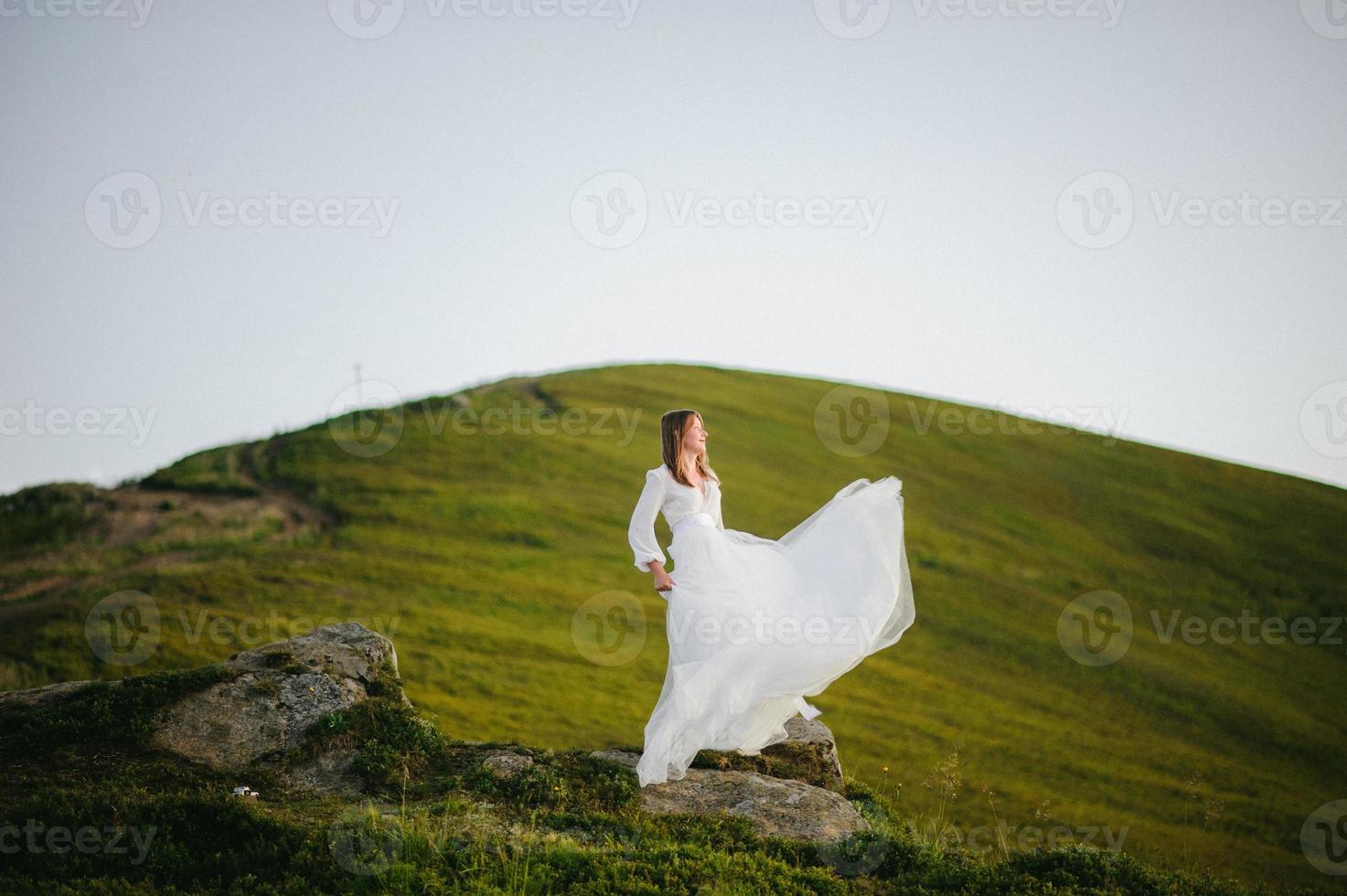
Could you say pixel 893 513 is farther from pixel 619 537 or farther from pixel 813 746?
pixel 619 537

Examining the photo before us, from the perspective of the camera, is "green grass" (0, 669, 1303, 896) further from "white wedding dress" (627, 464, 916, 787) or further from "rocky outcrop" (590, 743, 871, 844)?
"white wedding dress" (627, 464, 916, 787)

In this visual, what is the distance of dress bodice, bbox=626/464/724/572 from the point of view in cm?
1128

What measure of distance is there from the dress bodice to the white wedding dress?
0.02m

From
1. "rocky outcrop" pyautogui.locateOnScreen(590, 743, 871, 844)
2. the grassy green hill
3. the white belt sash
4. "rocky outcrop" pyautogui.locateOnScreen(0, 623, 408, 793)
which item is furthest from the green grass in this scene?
the grassy green hill

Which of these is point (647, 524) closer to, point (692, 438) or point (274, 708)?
point (692, 438)

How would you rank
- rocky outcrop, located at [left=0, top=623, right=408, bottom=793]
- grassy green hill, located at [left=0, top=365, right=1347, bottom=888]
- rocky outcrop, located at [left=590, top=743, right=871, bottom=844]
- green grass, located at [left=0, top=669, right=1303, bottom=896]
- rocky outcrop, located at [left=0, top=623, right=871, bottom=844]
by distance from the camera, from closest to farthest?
green grass, located at [left=0, top=669, right=1303, bottom=896]
rocky outcrop, located at [left=590, top=743, right=871, bottom=844]
rocky outcrop, located at [left=0, top=623, right=871, bottom=844]
rocky outcrop, located at [left=0, top=623, right=408, bottom=793]
grassy green hill, located at [left=0, top=365, right=1347, bottom=888]

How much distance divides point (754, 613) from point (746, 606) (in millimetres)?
133

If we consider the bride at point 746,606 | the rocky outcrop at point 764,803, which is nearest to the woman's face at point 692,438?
the bride at point 746,606

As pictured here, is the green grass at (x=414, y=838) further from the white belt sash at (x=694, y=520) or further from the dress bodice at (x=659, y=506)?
the white belt sash at (x=694, y=520)

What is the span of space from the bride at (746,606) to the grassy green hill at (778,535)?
19.9 feet

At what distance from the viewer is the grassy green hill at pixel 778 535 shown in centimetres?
3369

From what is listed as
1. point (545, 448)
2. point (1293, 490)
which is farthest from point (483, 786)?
point (1293, 490)

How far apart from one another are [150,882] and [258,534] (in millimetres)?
40416

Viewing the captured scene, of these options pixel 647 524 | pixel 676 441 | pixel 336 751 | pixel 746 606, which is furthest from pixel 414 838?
pixel 676 441
